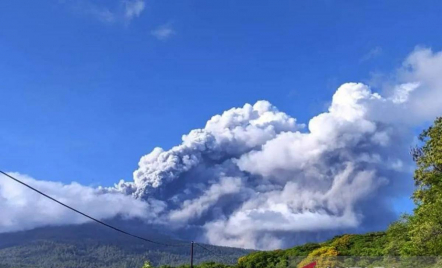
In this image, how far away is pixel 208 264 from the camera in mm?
124000

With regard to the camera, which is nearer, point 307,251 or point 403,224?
point 403,224

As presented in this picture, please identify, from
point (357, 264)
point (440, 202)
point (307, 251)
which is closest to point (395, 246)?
point (357, 264)

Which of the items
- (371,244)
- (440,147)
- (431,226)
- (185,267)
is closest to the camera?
(431,226)

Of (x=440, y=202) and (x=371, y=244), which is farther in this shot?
(x=371, y=244)

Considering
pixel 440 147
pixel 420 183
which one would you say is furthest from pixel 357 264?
pixel 440 147

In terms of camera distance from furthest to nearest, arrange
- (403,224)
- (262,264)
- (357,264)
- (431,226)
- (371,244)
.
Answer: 1. (262,264)
2. (371,244)
3. (403,224)
4. (357,264)
5. (431,226)

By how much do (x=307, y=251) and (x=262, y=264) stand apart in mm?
9434

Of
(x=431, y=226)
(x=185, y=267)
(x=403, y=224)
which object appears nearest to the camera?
(x=431, y=226)

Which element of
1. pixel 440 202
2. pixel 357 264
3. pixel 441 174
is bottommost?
pixel 357 264

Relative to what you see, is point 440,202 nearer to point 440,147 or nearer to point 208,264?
point 440,147

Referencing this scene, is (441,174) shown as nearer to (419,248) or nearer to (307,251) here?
(419,248)

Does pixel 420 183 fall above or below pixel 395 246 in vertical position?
above

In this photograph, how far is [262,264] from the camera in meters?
107

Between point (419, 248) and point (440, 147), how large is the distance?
27.0 feet
